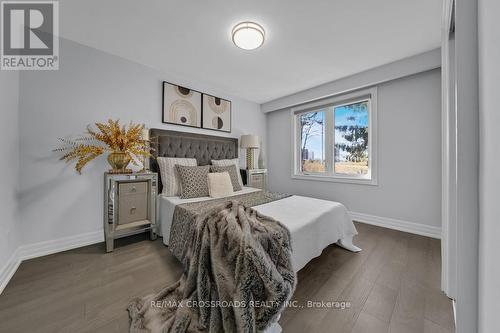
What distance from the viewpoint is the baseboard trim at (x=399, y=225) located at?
254 cm

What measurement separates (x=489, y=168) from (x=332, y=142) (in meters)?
3.35

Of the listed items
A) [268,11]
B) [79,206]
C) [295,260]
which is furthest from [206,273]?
[268,11]

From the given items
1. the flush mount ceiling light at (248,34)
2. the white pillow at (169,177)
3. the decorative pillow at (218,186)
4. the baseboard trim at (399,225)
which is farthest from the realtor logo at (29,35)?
the baseboard trim at (399,225)

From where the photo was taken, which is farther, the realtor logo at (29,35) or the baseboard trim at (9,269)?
the realtor logo at (29,35)

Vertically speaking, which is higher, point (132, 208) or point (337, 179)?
point (337, 179)

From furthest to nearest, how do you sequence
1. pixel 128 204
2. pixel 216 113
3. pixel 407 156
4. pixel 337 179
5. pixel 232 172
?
pixel 216 113 < pixel 337 179 < pixel 232 172 < pixel 407 156 < pixel 128 204

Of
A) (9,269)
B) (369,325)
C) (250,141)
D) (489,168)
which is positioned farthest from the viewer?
(250,141)

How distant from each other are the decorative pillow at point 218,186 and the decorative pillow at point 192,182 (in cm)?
9

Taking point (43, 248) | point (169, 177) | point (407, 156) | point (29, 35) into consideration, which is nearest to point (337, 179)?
point (407, 156)

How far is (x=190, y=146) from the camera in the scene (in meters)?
3.13

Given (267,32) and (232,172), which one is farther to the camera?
(232,172)

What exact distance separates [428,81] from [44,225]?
202 inches

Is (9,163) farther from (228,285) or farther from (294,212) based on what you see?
(294,212)

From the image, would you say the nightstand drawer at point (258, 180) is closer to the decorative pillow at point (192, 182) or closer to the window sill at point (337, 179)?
the window sill at point (337, 179)
